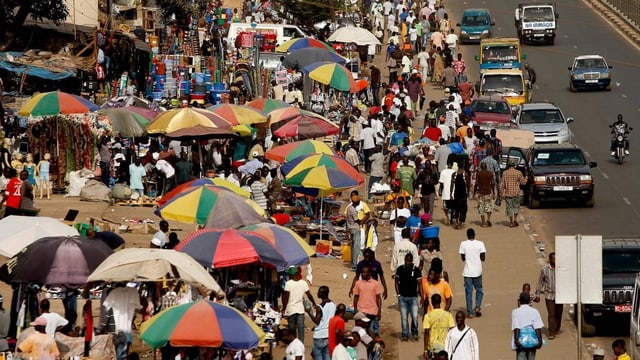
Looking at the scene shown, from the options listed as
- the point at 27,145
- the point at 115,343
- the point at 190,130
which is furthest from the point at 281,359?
the point at 27,145

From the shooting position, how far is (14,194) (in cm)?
3183

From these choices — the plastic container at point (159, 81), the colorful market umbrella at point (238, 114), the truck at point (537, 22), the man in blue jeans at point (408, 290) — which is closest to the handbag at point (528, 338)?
the man in blue jeans at point (408, 290)

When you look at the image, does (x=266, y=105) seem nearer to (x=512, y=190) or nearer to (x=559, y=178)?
(x=559, y=178)

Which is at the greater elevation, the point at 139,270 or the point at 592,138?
the point at 139,270

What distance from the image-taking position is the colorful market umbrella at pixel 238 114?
37094 mm

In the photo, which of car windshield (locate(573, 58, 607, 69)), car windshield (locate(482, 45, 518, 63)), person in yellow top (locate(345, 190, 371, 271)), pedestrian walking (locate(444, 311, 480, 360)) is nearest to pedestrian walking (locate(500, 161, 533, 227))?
person in yellow top (locate(345, 190, 371, 271))

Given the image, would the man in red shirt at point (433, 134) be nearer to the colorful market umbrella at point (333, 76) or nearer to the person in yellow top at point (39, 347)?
the colorful market umbrella at point (333, 76)

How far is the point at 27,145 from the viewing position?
1481 inches

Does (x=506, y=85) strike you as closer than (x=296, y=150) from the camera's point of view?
No

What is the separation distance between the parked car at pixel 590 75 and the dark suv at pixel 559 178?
61.2ft

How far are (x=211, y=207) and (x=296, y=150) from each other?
7.74 metres

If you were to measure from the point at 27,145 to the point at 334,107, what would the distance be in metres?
11.9

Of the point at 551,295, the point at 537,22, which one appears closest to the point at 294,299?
the point at 551,295

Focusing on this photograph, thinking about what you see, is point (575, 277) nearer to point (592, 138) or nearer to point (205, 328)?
point (205, 328)
